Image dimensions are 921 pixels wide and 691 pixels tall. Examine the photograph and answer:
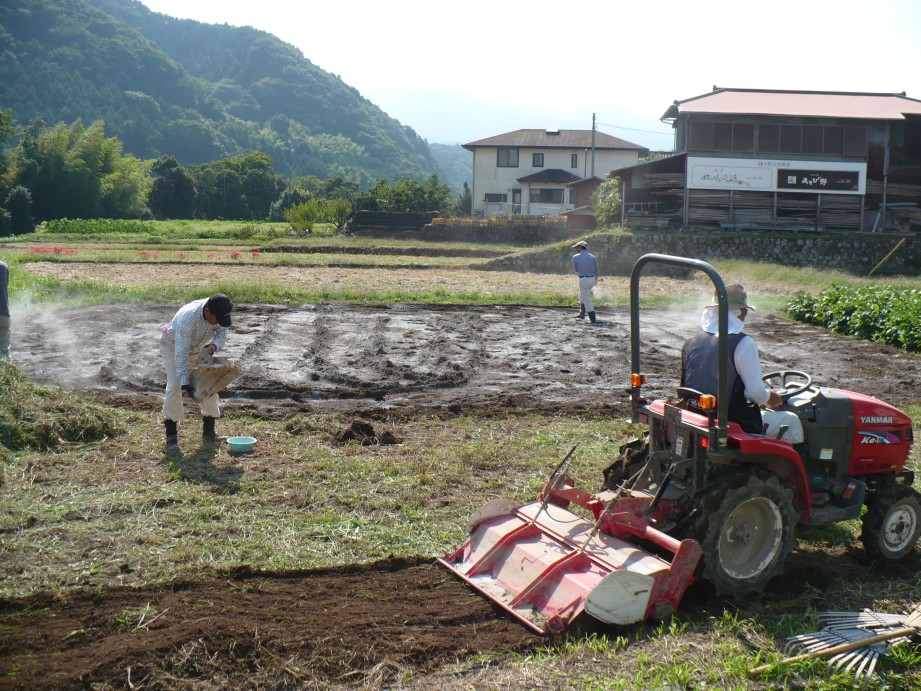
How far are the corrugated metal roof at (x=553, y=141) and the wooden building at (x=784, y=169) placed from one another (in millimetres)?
21134

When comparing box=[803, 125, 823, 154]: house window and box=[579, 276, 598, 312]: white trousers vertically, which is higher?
box=[803, 125, 823, 154]: house window

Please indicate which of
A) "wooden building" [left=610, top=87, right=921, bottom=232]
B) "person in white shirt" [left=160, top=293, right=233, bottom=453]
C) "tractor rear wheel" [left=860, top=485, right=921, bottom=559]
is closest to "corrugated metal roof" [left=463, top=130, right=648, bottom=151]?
"wooden building" [left=610, top=87, right=921, bottom=232]

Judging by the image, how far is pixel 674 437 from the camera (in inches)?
215

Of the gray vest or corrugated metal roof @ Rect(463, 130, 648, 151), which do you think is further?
corrugated metal roof @ Rect(463, 130, 648, 151)

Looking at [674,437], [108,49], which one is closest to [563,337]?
[674,437]

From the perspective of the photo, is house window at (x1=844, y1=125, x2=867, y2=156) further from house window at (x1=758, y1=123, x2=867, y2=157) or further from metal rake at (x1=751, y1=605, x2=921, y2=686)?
metal rake at (x1=751, y1=605, x2=921, y2=686)

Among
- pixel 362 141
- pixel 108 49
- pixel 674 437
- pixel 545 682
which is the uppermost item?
pixel 108 49

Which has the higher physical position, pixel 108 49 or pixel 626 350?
pixel 108 49

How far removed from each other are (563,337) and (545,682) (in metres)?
12.1

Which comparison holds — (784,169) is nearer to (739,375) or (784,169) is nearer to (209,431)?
(209,431)

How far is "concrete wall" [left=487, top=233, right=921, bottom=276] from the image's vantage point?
1323 inches

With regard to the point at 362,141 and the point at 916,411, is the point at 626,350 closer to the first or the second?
the point at 916,411

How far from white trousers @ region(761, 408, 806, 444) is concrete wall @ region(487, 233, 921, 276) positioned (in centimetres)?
2816

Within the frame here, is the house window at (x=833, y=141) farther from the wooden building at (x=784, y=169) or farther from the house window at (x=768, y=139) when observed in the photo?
the house window at (x=768, y=139)
